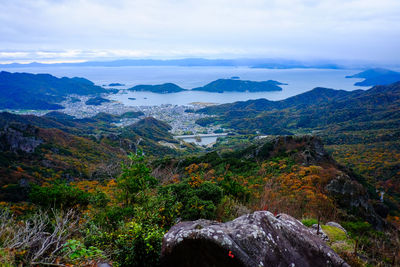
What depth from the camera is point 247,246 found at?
352 centimetres

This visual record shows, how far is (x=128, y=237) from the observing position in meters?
4.35

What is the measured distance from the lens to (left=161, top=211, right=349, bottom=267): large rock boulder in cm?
346

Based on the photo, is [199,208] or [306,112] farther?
[306,112]

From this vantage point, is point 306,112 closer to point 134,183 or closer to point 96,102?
point 134,183

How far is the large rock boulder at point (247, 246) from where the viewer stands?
3459 mm

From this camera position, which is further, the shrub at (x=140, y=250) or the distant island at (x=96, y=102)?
the distant island at (x=96, y=102)

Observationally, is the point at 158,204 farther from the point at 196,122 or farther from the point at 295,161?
the point at 196,122

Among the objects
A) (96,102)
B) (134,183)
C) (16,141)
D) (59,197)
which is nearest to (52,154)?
(16,141)

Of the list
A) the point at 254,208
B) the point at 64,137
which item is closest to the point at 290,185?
the point at 254,208

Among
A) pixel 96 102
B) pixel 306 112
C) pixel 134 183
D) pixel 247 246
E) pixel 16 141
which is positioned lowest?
pixel 306 112

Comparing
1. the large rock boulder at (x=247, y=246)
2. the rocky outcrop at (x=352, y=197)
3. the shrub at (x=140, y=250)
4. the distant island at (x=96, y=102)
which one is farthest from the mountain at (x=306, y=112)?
the shrub at (x=140, y=250)

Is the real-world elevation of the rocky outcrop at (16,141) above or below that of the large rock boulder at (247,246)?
below

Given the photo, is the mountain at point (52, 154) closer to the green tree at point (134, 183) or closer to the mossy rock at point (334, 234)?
the green tree at point (134, 183)

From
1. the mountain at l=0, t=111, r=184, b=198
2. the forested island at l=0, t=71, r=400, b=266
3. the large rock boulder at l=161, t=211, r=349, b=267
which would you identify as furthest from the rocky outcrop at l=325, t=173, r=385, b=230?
the mountain at l=0, t=111, r=184, b=198
